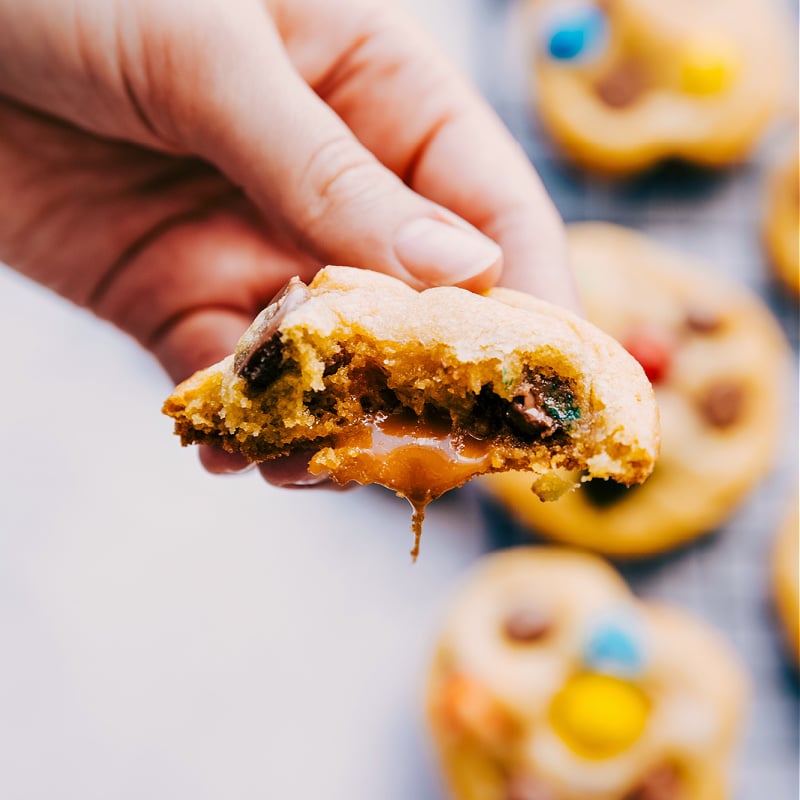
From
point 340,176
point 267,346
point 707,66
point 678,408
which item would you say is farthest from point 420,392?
point 707,66

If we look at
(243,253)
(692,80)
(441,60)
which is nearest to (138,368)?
(243,253)

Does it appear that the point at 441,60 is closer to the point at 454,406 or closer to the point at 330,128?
the point at 330,128

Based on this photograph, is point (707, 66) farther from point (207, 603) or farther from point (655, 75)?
point (207, 603)

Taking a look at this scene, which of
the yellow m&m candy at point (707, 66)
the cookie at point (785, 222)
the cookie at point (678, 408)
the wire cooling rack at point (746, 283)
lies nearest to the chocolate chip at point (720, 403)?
the cookie at point (678, 408)

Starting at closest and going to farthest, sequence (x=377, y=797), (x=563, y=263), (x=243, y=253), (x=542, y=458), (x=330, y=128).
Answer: (x=542, y=458) < (x=330, y=128) < (x=563, y=263) < (x=243, y=253) < (x=377, y=797)

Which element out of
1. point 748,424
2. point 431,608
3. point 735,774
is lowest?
point 735,774

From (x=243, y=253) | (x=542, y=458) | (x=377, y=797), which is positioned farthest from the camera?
(x=377, y=797)

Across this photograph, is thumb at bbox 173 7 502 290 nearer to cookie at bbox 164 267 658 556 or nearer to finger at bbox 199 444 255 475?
cookie at bbox 164 267 658 556
